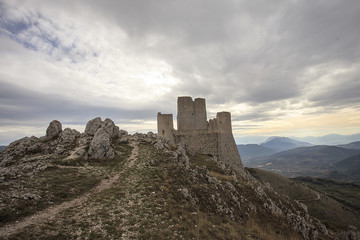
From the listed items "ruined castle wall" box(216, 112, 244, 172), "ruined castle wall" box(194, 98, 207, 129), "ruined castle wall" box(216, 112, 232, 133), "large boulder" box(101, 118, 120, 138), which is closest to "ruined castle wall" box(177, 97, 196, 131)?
"ruined castle wall" box(194, 98, 207, 129)

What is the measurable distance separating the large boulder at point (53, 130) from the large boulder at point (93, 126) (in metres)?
4.29

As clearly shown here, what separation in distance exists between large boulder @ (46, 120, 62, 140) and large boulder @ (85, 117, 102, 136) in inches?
169

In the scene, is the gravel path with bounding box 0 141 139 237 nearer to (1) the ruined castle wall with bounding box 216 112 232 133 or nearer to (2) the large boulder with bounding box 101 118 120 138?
(2) the large boulder with bounding box 101 118 120 138

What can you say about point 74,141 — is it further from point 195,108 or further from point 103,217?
point 195,108

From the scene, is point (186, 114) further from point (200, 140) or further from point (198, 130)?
point (200, 140)

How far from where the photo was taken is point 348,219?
188 feet

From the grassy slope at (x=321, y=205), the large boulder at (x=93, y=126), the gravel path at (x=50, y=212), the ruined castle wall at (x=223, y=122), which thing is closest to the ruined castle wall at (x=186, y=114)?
the ruined castle wall at (x=223, y=122)

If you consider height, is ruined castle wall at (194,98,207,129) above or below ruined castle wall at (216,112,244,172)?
above

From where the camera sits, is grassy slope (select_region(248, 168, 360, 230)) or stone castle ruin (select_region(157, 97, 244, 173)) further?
grassy slope (select_region(248, 168, 360, 230))

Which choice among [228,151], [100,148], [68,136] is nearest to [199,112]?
[228,151]

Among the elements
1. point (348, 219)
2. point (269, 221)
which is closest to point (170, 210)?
point (269, 221)

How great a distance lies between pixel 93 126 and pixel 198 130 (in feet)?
71.9

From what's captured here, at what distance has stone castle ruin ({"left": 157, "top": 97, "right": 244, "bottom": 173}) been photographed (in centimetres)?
3991

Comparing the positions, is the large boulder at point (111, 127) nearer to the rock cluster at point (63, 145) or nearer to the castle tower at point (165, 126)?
the rock cluster at point (63, 145)
